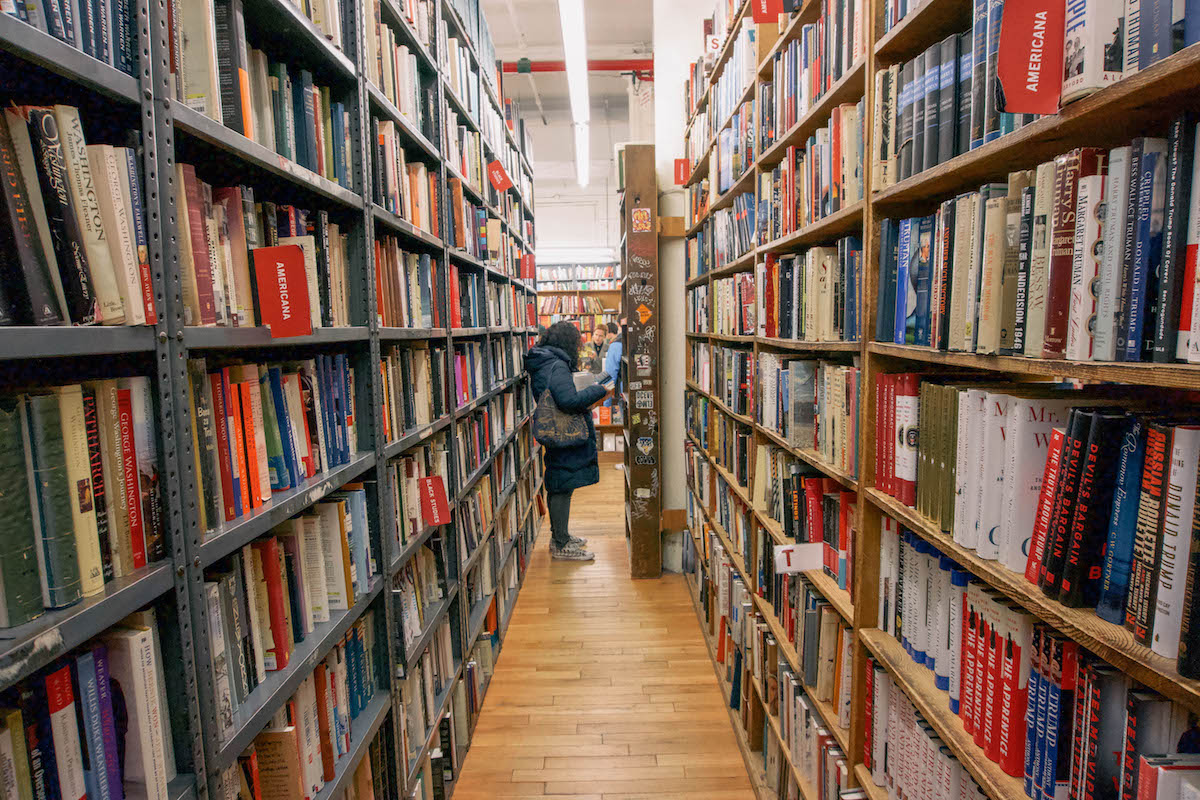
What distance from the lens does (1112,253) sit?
71 centimetres

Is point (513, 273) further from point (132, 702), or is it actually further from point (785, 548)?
point (132, 702)

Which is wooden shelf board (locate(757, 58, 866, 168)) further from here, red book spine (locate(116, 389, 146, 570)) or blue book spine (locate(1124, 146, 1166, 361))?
red book spine (locate(116, 389, 146, 570))

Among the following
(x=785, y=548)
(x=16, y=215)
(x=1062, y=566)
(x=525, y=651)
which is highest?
(x=16, y=215)

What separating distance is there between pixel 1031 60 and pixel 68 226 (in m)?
1.12

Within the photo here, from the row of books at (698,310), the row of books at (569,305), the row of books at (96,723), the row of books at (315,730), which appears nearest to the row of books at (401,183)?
the row of books at (315,730)

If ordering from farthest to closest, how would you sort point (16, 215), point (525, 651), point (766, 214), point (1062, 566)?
point (525, 651) < point (766, 214) < point (1062, 566) < point (16, 215)

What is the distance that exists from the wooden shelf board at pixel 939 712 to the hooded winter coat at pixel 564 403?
2.70 m

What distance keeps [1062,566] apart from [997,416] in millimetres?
221

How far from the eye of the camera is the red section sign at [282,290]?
1049mm

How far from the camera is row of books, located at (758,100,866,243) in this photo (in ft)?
4.78

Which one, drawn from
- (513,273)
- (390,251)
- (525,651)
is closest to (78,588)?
(390,251)

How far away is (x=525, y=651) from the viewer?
3219mm

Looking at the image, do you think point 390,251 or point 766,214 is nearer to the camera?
point 390,251

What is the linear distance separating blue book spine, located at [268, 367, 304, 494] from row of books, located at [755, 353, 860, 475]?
117 cm
